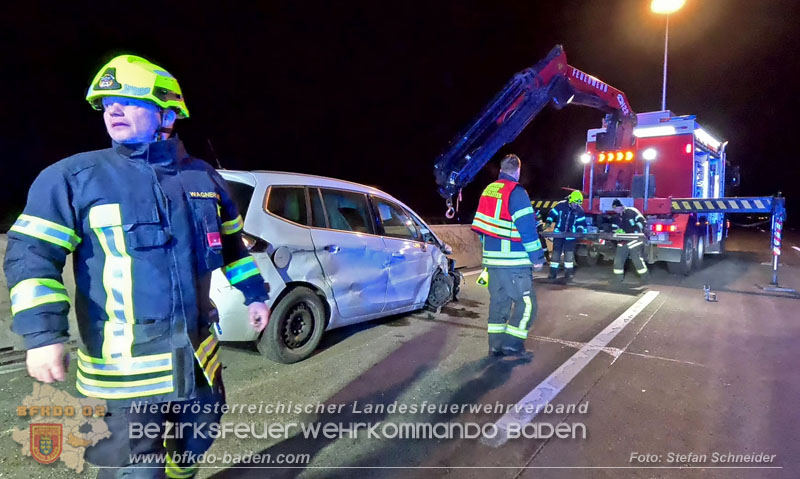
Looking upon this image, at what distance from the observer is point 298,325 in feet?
13.9

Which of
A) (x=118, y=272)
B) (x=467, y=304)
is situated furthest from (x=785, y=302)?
(x=118, y=272)

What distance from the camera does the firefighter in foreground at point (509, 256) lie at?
424 centimetres

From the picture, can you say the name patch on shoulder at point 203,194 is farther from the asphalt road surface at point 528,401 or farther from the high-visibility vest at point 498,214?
the high-visibility vest at point 498,214

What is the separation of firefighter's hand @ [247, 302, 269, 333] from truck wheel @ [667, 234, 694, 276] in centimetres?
949

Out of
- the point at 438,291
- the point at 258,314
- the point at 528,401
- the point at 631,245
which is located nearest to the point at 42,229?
the point at 258,314

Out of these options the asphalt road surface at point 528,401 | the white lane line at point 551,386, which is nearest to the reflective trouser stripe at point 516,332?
the asphalt road surface at point 528,401

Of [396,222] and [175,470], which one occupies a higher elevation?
[396,222]

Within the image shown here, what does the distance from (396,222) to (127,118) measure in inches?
156

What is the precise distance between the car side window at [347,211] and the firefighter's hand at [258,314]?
2290 millimetres

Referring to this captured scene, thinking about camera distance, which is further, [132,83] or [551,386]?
[551,386]

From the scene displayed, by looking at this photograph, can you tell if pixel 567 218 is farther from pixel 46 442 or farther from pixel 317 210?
pixel 46 442

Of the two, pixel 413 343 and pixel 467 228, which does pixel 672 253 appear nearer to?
pixel 467 228

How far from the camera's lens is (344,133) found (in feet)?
129

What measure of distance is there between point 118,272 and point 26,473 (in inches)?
68.8
